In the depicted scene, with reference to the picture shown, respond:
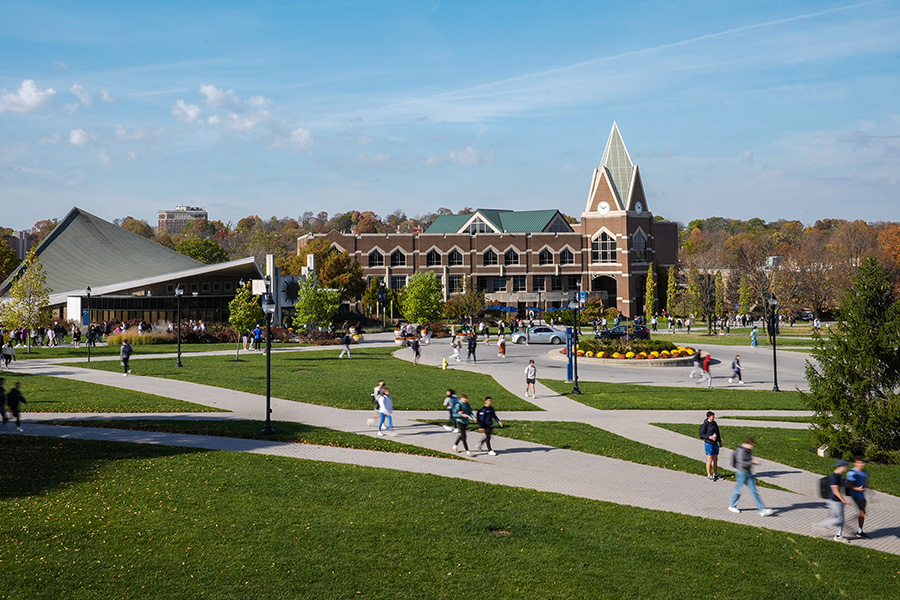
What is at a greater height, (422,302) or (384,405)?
(422,302)

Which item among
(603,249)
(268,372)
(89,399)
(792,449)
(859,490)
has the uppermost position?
(603,249)

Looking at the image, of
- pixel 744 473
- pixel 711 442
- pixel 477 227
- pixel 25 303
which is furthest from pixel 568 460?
pixel 477 227

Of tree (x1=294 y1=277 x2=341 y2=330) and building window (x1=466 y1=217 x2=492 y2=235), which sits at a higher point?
building window (x1=466 y1=217 x2=492 y2=235)

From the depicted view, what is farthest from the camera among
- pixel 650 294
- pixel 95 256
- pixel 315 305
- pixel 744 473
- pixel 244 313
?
pixel 650 294

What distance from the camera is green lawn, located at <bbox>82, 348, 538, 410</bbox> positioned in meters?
24.9

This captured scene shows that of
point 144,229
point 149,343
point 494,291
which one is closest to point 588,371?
point 149,343

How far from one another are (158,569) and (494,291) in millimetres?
79428

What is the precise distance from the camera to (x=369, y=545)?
11.3m

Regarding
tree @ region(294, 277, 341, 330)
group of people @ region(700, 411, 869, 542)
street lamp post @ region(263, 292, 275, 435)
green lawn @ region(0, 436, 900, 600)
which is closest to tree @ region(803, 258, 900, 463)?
group of people @ region(700, 411, 869, 542)

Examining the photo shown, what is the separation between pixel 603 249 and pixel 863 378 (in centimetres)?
7215

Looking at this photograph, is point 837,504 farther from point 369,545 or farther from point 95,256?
point 95,256

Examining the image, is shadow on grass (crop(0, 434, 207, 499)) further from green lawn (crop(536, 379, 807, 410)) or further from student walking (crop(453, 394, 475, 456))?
Answer: green lawn (crop(536, 379, 807, 410))

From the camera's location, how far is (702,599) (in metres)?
9.61

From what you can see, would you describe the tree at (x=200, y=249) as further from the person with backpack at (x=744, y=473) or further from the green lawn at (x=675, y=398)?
the person with backpack at (x=744, y=473)
